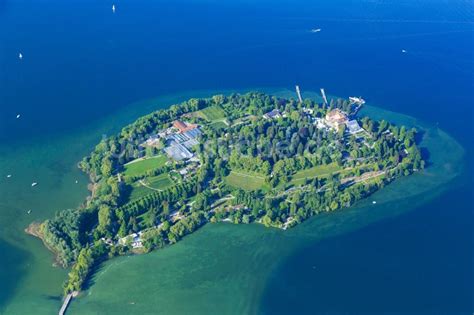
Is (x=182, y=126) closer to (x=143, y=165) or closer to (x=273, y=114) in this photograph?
(x=143, y=165)

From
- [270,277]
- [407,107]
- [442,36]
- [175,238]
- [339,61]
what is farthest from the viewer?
[442,36]

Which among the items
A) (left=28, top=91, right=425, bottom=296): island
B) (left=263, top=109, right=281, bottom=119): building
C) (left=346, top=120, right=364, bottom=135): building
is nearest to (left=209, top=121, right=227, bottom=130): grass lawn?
(left=28, top=91, right=425, bottom=296): island

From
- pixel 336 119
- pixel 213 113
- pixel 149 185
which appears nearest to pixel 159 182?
pixel 149 185

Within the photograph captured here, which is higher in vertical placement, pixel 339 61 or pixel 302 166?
pixel 339 61

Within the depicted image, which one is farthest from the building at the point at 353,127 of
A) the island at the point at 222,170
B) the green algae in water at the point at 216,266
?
the green algae in water at the point at 216,266

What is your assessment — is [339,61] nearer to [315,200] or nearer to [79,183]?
[315,200]

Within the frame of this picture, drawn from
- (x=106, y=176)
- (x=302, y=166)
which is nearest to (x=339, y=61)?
(x=302, y=166)
